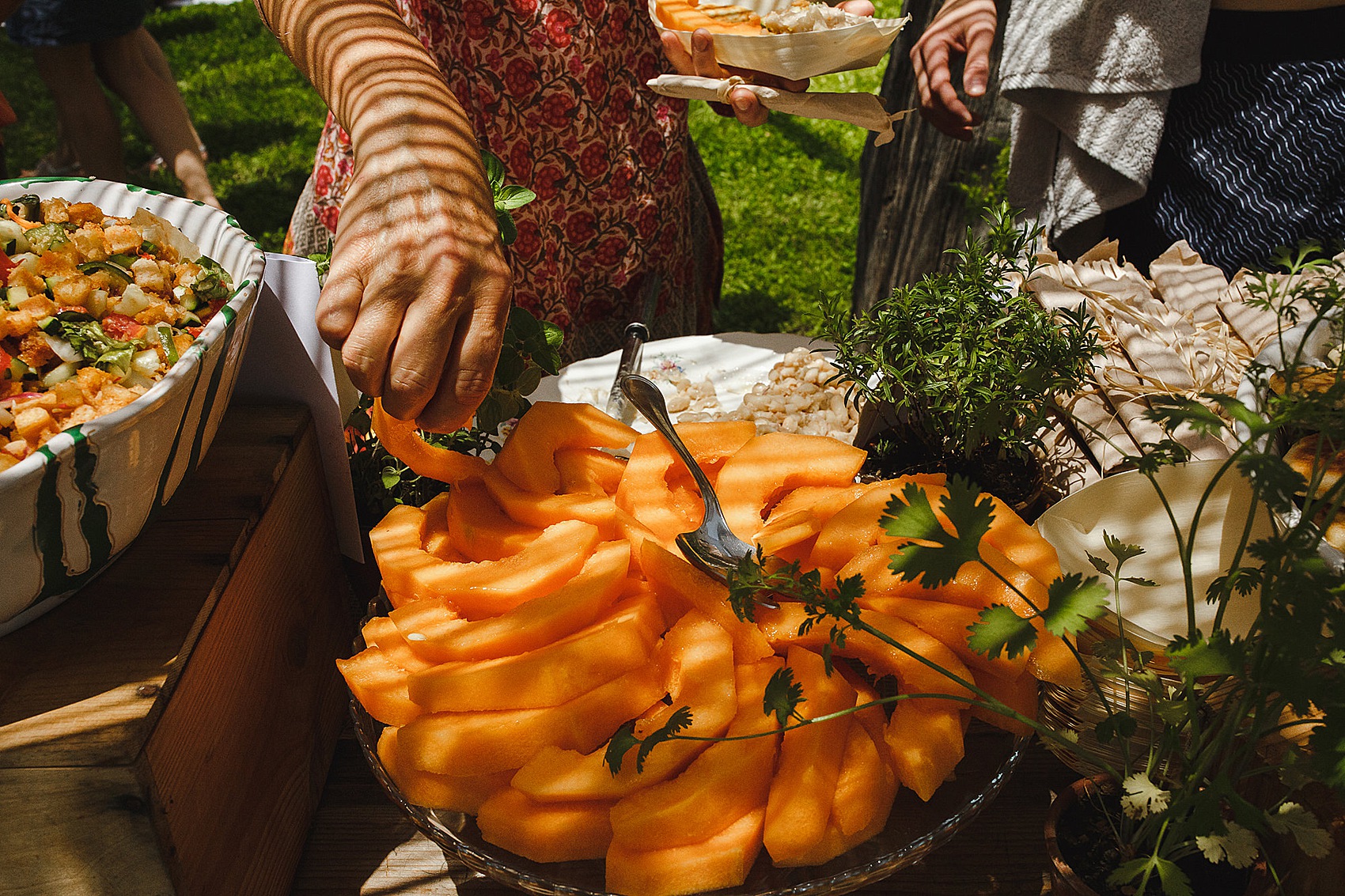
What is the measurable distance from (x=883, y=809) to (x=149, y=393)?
67 cm

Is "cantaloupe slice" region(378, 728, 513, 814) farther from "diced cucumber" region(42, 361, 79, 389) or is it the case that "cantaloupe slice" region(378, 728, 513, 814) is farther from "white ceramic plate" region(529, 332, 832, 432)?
"white ceramic plate" region(529, 332, 832, 432)

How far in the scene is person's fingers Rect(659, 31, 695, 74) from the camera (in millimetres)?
1605

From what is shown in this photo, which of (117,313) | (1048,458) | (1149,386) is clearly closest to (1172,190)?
(1149,386)

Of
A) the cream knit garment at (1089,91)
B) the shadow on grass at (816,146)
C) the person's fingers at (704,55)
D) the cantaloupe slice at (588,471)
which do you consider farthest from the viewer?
the shadow on grass at (816,146)

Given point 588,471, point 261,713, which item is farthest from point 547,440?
point 261,713

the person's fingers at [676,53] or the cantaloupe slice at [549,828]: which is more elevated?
the person's fingers at [676,53]

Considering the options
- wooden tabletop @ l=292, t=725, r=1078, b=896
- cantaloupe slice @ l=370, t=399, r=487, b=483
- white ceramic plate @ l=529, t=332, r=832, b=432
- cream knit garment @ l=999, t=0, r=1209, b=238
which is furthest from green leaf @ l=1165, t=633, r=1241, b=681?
cream knit garment @ l=999, t=0, r=1209, b=238

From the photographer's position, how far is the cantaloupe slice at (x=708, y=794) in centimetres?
73

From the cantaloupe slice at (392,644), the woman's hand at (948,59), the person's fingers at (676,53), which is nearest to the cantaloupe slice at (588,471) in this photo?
the cantaloupe slice at (392,644)

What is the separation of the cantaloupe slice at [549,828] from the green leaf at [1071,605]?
38 centimetres

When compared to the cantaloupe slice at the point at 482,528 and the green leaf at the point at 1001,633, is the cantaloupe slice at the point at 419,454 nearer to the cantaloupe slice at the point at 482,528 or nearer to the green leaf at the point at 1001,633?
the cantaloupe slice at the point at 482,528

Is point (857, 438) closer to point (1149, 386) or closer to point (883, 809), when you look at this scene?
point (1149, 386)

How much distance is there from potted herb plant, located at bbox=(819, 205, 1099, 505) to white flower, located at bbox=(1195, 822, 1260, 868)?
1.51 feet

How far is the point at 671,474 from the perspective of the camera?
1038 mm
